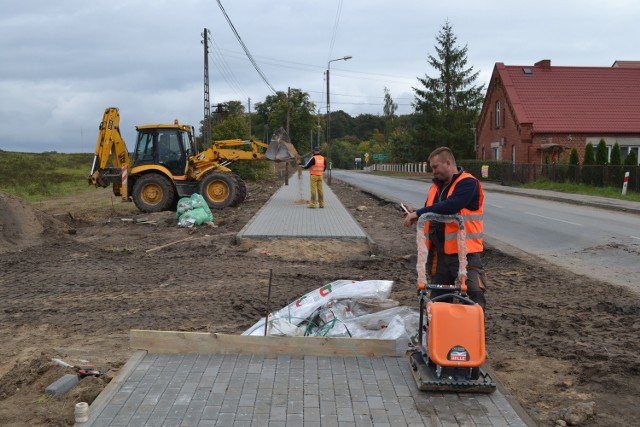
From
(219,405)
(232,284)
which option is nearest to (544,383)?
(219,405)

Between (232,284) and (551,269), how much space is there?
16.4ft

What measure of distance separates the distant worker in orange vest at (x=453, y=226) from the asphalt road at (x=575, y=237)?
443 centimetres

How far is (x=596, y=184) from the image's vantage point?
98.8ft

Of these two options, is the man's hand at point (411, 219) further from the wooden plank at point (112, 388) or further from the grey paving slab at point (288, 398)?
the wooden plank at point (112, 388)

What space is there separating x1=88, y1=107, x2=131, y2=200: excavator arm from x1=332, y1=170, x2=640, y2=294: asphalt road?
11122mm

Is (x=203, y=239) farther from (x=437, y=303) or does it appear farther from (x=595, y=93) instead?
(x=595, y=93)

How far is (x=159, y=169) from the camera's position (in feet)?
63.4

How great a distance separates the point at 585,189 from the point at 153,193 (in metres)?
19.7

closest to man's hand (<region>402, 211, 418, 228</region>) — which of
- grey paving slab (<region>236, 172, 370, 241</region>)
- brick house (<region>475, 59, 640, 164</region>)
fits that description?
grey paving slab (<region>236, 172, 370, 241</region>)

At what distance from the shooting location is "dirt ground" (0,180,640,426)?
491 centimetres

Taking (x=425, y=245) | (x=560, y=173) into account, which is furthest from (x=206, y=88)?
(x=425, y=245)

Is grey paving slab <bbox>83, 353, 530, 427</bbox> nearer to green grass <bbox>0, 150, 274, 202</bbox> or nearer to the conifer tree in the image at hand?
green grass <bbox>0, 150, 274, 202</bbox>

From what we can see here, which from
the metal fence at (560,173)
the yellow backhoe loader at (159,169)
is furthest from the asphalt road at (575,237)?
the yellow backhoe loader at (159,169)

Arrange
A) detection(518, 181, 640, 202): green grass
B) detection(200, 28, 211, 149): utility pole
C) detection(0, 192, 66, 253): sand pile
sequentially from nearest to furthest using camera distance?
1. detection(0, 192, 66, 253): sand pile
2. detection(518, 181, 640, 202): green grass
3. detection(200, 28, 211, 149): utility pole
